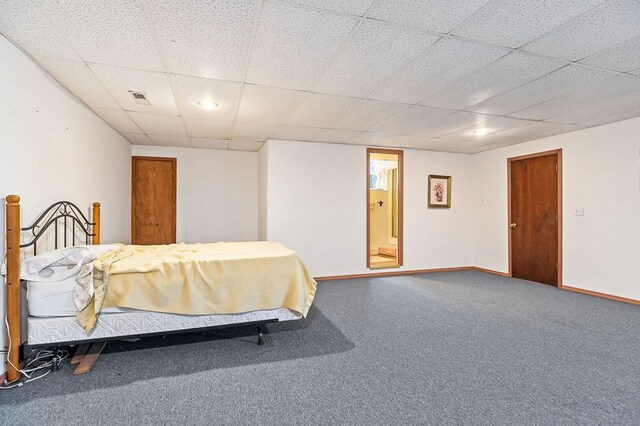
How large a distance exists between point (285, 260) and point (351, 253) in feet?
8.81

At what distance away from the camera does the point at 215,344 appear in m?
2.63

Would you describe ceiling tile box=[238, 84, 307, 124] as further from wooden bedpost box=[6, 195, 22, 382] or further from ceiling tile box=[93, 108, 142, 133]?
wooden bedpost box=[6, 195, 22, 382]

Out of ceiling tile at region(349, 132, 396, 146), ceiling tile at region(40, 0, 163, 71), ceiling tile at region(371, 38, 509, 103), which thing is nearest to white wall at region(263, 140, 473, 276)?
ceiling tile at region(349, 132, 396, 146)

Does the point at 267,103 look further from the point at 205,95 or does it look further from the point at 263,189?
the point at 263,189

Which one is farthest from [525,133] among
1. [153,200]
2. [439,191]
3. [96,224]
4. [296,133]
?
[153,200]

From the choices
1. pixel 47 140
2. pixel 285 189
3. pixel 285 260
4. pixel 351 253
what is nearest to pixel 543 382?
pixel 285 260

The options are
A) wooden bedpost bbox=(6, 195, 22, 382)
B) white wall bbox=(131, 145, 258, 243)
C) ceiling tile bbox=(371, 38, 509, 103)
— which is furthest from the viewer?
white wall bbox=(131, 145, 258, 243)

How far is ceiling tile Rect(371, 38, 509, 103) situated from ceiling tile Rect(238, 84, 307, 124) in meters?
0.85

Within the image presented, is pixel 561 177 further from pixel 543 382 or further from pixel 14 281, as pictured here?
pixel 14 281

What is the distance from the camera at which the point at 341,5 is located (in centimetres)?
172

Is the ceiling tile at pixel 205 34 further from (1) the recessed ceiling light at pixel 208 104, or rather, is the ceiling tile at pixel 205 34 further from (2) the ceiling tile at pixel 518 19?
(2) the ceiling tile at pixel 518 19

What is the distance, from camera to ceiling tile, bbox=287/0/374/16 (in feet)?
5.56

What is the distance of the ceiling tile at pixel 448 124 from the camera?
372 centimetres

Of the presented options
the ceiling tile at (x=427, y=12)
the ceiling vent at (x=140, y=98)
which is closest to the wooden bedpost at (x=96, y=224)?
the ceiling vent at (x=140, y=98)
